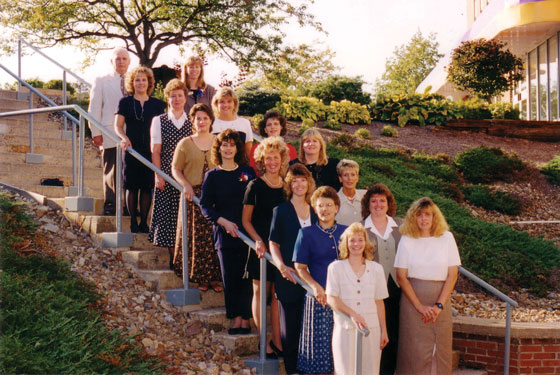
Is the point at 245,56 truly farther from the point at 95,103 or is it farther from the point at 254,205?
the point at 254,205

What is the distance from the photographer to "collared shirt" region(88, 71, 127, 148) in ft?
20.8

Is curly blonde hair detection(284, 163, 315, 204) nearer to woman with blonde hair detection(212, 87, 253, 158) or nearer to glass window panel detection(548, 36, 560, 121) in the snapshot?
woman with blonde hair detection(212, 87, 253, 158)

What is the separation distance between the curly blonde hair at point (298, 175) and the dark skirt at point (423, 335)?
3.24ft

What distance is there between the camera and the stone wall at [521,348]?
18.1 ft

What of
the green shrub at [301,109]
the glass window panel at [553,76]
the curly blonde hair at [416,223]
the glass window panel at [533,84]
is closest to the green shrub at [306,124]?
the green shrub at [301,109]

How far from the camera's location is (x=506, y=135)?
16.2 meters

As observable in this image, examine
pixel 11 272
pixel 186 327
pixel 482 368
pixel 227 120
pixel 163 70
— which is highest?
pixel 163 70

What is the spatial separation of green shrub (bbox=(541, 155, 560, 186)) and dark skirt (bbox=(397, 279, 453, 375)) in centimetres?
918

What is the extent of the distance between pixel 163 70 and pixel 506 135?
8548 mm

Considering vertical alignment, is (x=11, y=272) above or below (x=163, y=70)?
below

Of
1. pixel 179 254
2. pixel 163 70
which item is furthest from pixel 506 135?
pixel 179 254

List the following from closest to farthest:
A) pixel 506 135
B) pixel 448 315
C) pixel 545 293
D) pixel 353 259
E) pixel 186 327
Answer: pixel 353 259 < pixel 448 315 < pixel 186 327 < pixel 545 293 < pixel 506 135

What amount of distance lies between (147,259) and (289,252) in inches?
66.3

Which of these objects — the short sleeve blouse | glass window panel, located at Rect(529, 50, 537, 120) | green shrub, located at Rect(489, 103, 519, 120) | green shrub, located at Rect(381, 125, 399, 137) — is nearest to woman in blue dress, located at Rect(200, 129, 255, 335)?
the short sleeve blouse
